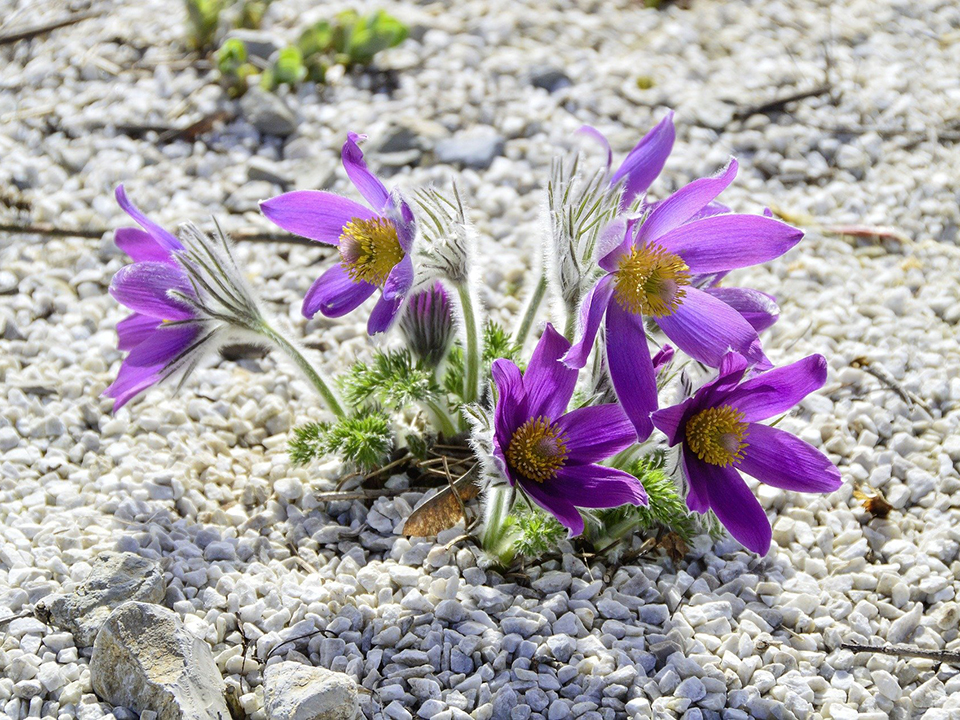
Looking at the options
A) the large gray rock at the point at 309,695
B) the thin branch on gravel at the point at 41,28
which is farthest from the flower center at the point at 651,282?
the thin branch on gravel at the point at 41,28

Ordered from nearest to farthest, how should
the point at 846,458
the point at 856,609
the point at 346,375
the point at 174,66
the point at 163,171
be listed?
the point at 856,609 < the point at 346,375 < the point at 846,458 < the point at 163,171 < the point at 174,66

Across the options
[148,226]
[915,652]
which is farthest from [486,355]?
[915,652]

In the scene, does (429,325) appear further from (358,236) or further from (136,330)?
(136,330)

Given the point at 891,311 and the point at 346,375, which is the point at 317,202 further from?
the point at 891,311

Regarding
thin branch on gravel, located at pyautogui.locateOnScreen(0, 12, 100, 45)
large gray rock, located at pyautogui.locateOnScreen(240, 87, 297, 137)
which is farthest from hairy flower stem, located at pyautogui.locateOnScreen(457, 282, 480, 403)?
thin branch on gravel, located at pyautogui.locateOnScreen(0, 12, 100, 45)

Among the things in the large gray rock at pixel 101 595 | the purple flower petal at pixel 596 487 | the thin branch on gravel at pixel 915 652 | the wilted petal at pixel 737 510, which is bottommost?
the thin branch on gravel at pixel 915 652

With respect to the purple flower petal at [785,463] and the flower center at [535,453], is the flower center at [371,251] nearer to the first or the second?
the flower center at [535,453]

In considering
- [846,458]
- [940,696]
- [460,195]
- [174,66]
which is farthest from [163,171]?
[940,696]
